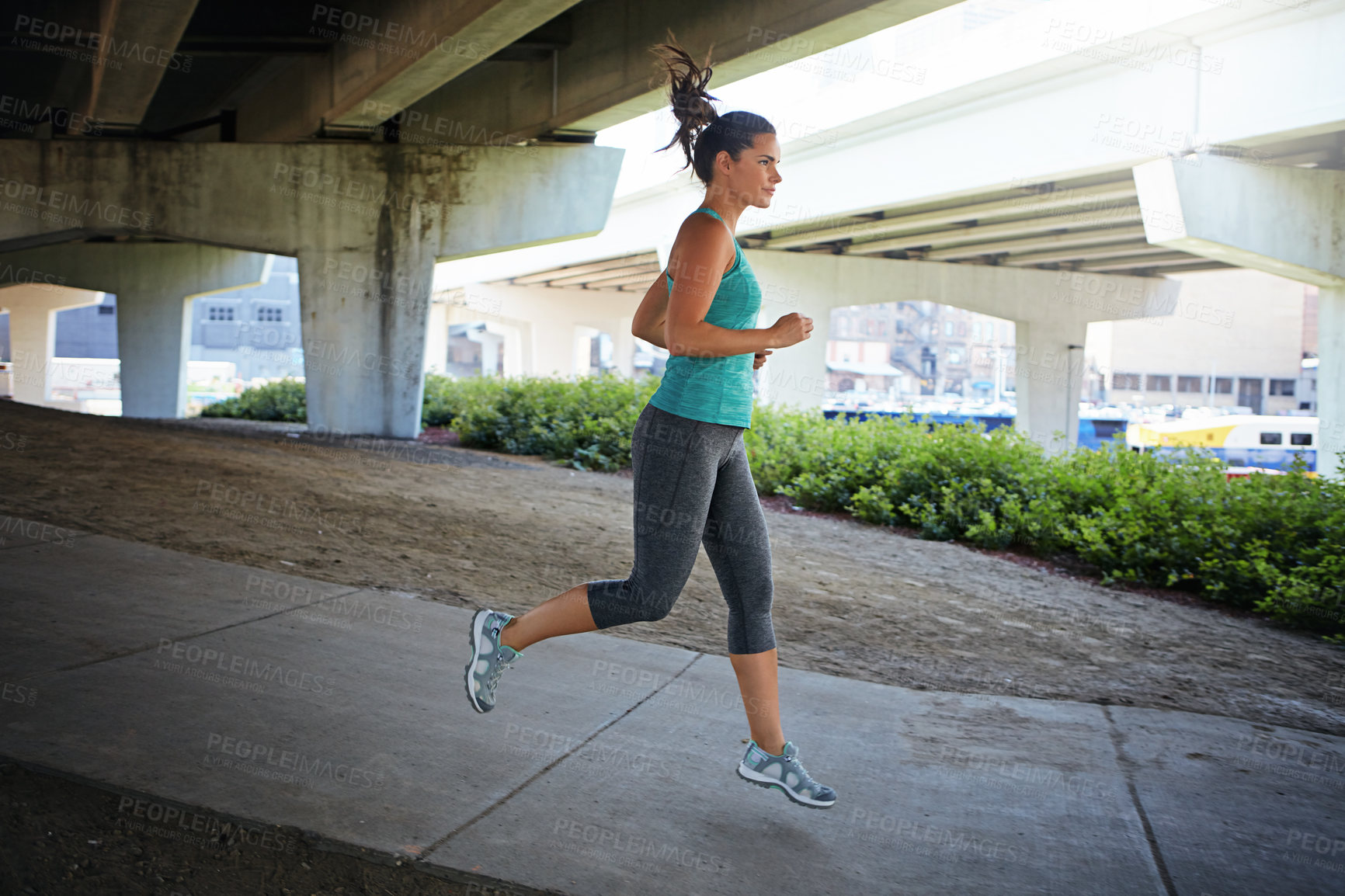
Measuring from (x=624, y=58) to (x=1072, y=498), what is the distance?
7770 mm

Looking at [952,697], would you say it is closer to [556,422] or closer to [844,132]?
[556,422]

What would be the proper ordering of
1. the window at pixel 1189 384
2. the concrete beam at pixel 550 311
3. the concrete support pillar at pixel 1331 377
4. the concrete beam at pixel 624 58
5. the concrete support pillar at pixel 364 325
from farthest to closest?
the window at pixel 1189 384
the concrete beam at pixel 550 311
the concrete support pillar at pixel 1331 377
the concrete support pillar at pixel 364 325
the concrete beam at pixel 624 58

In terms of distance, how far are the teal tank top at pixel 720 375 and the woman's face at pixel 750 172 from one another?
109 millimetres

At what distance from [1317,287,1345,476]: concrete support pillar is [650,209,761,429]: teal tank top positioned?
18.6 m

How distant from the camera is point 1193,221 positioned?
1579 centimetres

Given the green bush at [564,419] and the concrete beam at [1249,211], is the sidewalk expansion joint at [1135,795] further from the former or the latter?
the concrete beam at [1249,211]

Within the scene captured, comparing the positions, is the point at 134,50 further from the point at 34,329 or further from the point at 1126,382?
the point at 1126,382

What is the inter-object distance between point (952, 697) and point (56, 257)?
1273 inches

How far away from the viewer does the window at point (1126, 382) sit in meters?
93.1

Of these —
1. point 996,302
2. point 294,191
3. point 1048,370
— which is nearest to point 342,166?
point 294,191

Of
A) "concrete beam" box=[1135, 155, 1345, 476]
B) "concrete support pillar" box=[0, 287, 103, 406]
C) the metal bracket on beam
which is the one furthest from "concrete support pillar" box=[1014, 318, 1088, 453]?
"concrete support pillar" box=[0, 287, 103, 406]

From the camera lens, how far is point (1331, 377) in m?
18.2

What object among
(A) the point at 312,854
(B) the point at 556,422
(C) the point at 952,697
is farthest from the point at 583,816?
(B) the point at 556,422

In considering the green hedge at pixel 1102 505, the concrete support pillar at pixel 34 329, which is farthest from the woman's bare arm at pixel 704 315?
the concrete support pillar at pixel 34 329
